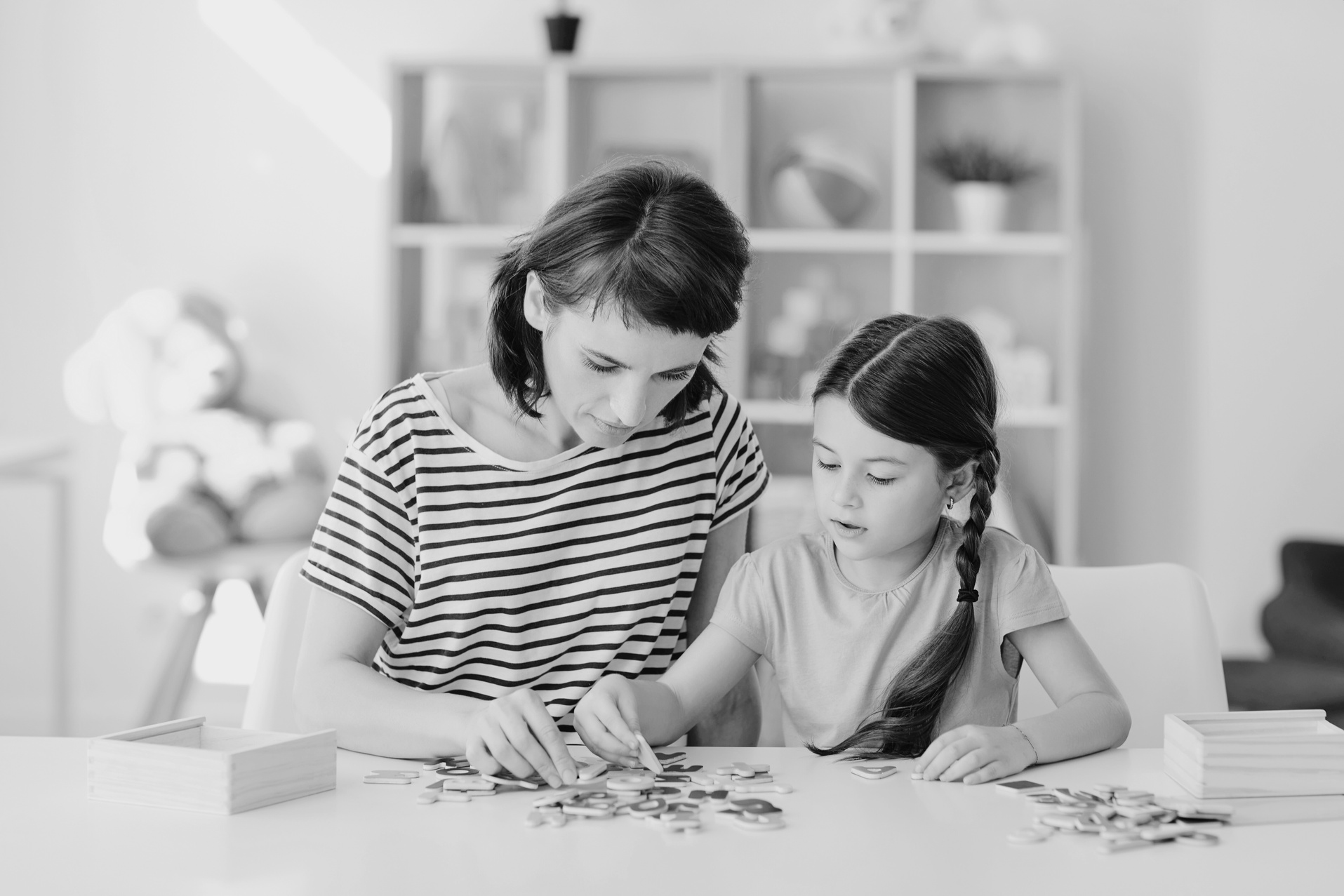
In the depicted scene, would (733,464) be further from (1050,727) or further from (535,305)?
(1050,727)

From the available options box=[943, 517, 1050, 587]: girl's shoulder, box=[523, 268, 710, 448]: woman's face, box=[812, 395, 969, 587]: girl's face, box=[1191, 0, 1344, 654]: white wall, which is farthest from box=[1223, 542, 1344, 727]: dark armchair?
box=[523, 268, 710, 448]: woman's face

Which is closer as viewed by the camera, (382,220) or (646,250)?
(646,250)

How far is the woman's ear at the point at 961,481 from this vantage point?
4.58 feet

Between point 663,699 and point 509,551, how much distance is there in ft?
0.79

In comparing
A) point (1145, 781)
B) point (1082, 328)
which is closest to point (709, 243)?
point (1145, 781)

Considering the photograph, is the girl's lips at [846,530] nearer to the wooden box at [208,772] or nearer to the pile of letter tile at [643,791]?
the pile of letter tile at [643,791]

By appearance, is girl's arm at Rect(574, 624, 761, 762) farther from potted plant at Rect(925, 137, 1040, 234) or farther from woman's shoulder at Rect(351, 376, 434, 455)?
potted plant at Rect(925, 137, 1040, 234)

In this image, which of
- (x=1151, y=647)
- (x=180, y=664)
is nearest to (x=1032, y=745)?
(x=1151, y=647)

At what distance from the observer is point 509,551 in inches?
55.7

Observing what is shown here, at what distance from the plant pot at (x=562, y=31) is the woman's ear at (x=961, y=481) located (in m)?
2.45

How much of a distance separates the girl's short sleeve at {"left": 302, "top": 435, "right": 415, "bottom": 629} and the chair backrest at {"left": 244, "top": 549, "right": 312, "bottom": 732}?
69 millimetres

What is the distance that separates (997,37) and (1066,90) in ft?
0.75

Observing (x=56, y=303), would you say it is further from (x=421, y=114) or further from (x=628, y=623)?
(x=628, y=623)

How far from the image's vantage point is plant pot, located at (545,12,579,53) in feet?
11.5
